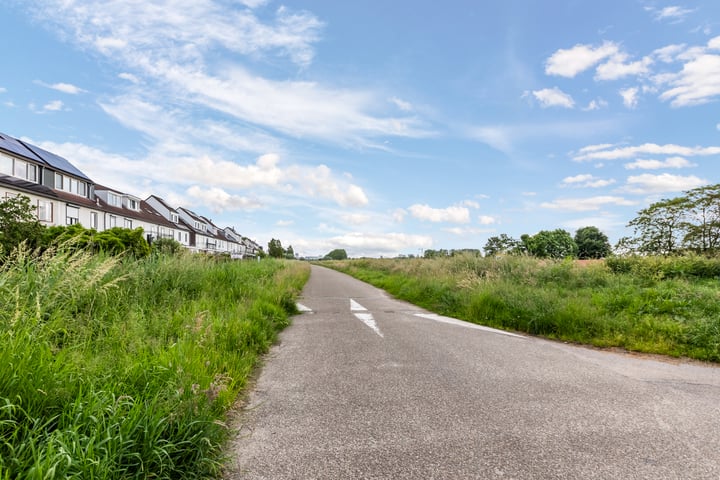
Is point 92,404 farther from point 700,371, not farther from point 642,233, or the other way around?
point 642,233

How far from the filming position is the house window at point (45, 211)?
25722 mm

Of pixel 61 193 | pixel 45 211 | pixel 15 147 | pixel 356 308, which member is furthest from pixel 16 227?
pixel 61 193

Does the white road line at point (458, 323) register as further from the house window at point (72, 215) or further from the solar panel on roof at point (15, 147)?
the house window at point (72, 215)

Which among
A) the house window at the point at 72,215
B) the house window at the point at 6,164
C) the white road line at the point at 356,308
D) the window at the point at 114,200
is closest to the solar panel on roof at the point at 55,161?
the house window at the point at 72,215

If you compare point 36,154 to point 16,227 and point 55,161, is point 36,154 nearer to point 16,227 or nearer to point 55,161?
point 55,161

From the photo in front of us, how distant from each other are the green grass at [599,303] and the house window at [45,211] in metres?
27.9

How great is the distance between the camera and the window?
1537 inches

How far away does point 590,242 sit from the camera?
254ft

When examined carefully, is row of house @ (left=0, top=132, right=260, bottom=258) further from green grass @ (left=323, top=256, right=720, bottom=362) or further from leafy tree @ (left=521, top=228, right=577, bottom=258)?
leafy tree @ (left=521, top=228, right=577, bottom=258)

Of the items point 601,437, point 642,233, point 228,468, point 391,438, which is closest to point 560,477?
point 601,437

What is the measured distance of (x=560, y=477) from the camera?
7.95 ft

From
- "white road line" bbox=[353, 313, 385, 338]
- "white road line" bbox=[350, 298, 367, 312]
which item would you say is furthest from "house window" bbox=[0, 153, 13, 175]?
"white road line" bbox=[353, 313, 385, 338]

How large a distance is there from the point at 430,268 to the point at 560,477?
15384 millimetres

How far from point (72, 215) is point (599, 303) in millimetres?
37225
